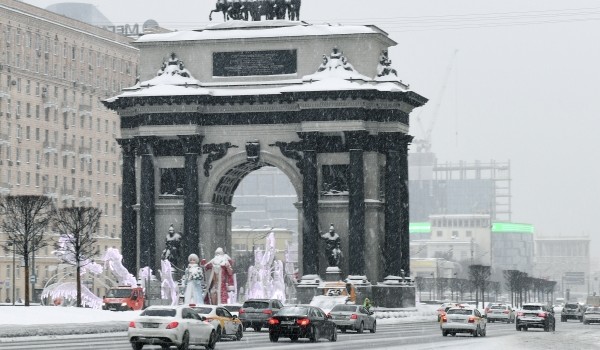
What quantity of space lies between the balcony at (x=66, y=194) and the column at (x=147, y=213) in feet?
217

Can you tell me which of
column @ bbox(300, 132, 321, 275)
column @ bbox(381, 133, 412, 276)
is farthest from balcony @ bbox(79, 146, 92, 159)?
column @ bbox(381, 133, 412, 276)

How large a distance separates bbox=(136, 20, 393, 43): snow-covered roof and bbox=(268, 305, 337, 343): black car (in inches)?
1504

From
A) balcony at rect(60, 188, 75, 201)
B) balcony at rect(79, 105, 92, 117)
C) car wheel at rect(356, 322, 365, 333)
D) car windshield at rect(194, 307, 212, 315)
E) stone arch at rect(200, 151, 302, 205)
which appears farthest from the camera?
balcony at rect(79, 105, 92, 117)

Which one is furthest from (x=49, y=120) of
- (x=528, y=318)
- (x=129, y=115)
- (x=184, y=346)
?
(x=184, y=346)

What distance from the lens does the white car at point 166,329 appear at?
49562 millimetres

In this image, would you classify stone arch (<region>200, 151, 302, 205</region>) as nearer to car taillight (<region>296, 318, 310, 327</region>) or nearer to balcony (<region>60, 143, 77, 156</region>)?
car taillight (<region>296, 318, 310, 327</region>)

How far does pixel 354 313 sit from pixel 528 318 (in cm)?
1139

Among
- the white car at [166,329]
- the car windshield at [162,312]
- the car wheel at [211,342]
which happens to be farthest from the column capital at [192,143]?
the car windshield at [162,312]

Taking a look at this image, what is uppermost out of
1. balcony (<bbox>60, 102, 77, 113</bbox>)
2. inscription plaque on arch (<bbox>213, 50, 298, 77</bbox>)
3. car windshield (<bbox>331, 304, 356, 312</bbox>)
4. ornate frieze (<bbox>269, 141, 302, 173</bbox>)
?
balcony (<bbox>60, 102, 77, 113</bbox>)

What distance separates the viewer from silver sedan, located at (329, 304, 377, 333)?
71.7 meters

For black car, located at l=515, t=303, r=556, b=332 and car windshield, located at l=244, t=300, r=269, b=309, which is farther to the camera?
black car, located at l=515, t=303, r=556, b=332

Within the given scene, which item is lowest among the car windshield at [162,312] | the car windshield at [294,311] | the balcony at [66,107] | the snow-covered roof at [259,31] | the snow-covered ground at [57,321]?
the snow-covered ground at [57,321]

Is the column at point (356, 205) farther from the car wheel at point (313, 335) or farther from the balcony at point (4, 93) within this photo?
the balcony at point (4, 93)

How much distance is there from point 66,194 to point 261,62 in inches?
2777
